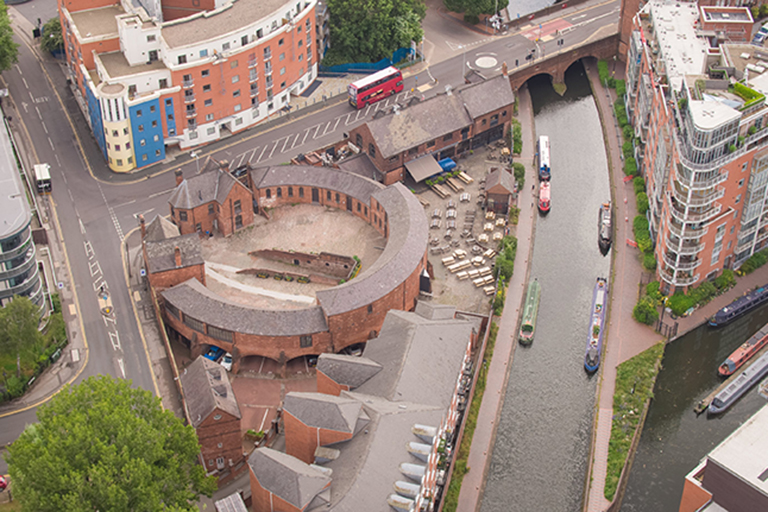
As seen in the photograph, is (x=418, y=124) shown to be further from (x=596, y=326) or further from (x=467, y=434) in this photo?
(x=467, y=434)

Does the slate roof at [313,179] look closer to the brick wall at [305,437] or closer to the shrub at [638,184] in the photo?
the shrub at [638,184]

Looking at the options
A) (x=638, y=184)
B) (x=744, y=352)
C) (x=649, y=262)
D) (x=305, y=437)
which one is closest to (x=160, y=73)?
(x=305, y=437)

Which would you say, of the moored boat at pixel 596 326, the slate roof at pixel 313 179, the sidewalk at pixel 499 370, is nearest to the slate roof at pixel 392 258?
the slate roof at pixel 313 179

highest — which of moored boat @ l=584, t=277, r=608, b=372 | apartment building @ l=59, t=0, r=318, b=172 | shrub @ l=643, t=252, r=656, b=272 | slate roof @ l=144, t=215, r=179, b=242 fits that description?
apartment building @ l=59, t=0, r=318, b=172

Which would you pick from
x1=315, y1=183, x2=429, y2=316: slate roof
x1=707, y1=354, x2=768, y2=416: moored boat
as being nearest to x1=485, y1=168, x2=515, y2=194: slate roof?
x1=315, y1=183, x2=429, y2=316: slate roof

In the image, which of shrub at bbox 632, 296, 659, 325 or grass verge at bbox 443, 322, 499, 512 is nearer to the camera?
grass verge at bbox 443, 322, 499, 512

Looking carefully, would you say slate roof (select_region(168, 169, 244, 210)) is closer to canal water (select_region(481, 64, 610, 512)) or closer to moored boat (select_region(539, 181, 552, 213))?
canal water (select_region(481, 64, 610, 512))

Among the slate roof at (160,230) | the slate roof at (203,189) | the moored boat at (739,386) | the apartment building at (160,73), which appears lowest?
the moored boat at (739,386)
